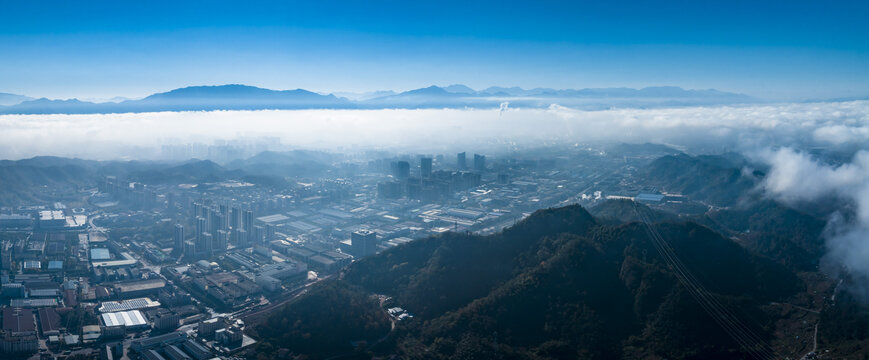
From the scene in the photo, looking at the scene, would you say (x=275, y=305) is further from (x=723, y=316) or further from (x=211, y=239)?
(x=723, y=316)

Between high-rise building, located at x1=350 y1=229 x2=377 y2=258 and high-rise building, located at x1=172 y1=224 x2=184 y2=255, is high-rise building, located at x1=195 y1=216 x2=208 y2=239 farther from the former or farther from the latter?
high-rise building, located at x1=350 y1=229 x2=377 y2=258

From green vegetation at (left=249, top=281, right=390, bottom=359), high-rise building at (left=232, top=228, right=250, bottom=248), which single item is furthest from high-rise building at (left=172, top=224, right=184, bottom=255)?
green vegetation at (left=249, top=281, right=390, bottom=359)

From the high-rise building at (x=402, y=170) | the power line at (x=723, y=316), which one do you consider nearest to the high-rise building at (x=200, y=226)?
the high-rise building at (x=402, y=170)

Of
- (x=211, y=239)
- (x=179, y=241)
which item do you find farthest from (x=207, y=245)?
(x=179, y=241)

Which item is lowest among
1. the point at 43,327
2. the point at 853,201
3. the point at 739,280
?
the point at 43,327

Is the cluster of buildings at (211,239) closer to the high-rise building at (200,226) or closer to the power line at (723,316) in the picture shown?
the high-rise building at (200,226)

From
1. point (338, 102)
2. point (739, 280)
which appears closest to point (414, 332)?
point (739, 280)

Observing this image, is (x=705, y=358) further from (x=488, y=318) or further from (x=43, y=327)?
(x=43, y=327)
